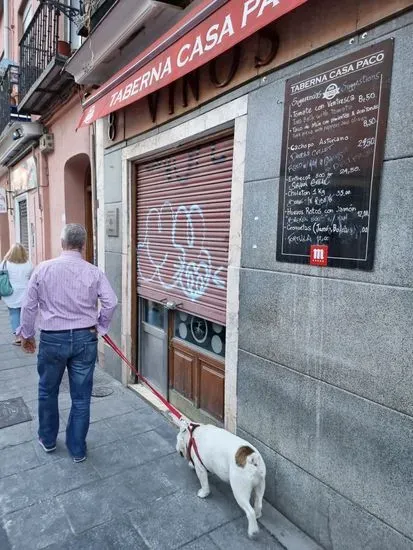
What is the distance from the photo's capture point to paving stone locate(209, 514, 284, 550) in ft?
7.89

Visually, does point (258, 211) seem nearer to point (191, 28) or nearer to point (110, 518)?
point (191, 28)

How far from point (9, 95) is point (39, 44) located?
3122 mm

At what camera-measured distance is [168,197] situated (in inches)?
162

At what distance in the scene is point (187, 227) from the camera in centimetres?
382

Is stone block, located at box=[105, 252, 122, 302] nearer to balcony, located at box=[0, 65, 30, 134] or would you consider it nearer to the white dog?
the white dog

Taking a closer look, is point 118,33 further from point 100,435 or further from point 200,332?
point 100,435

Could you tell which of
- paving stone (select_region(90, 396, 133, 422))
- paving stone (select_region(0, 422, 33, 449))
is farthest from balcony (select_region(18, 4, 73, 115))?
paving stone (select_region(0, 422, 33, 449))

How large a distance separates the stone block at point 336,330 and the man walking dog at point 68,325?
52.7 inches

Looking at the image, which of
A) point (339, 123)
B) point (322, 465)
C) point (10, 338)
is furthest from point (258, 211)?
point (10, 338)

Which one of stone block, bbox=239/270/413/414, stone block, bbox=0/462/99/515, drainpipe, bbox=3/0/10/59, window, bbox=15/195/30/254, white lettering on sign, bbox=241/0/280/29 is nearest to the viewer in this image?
stone block, bbox=239/270/413/414

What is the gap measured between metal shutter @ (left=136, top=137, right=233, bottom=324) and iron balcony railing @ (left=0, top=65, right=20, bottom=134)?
6.17m

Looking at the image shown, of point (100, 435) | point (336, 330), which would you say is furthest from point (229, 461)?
point (100, 435)

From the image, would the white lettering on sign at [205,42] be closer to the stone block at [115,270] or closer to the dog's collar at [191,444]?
the stone block at [115,270]

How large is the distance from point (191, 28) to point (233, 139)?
0.89m
